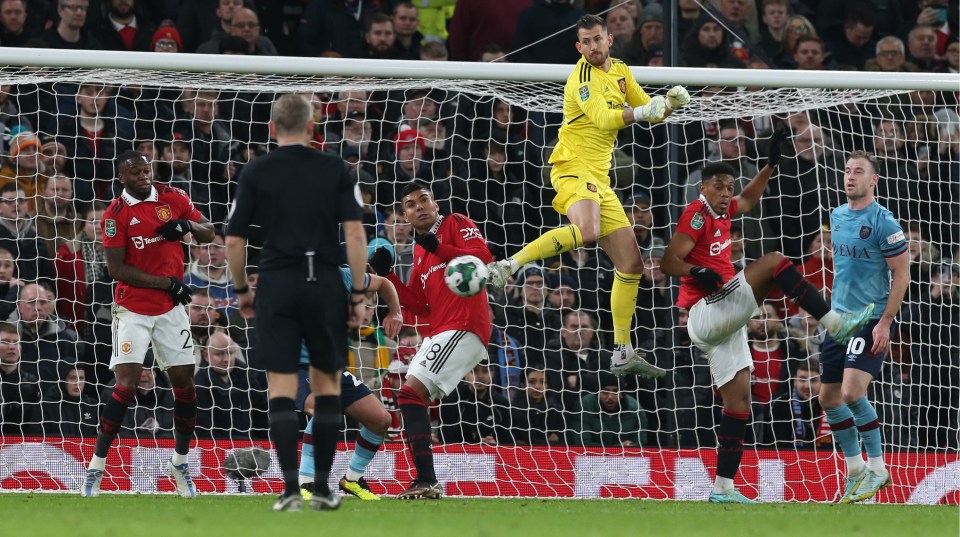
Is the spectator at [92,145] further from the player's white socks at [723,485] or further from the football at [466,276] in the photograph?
the player's white socks at [723,485]

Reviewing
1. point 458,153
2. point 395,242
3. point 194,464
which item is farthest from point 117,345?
point 458,153

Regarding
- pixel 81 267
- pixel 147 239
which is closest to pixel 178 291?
pixel 147 239

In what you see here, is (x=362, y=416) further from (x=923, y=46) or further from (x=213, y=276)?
(x=923, y=46)

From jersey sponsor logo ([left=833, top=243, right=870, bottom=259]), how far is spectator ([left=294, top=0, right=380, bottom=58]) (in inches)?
228

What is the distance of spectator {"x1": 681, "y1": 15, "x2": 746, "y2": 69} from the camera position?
13.2 metres

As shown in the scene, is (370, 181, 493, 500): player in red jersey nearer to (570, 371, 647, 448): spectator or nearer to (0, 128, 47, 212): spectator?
(570, 371, 647, 448): spectator

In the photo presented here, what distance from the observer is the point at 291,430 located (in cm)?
662

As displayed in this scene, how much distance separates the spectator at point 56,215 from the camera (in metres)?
11.3

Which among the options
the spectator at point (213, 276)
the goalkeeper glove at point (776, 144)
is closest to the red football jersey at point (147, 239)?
the spectator at point (213, 276)

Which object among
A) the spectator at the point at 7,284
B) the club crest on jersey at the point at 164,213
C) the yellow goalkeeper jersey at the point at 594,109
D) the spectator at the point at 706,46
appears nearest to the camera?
the yellow goalkeeper jersey at the point at 594,109

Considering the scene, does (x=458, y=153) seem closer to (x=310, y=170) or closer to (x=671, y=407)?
(x=671, y=407)

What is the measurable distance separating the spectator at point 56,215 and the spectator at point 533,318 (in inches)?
153

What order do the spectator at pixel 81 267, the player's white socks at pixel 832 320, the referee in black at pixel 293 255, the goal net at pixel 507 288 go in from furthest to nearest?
1. the spectator at pixel 81 267
2. the goal net at pixel 507 288
3. the player's white socks at pixel 832 320
4. the referee in black at pixel 293 255

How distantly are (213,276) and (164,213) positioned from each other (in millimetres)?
2138
